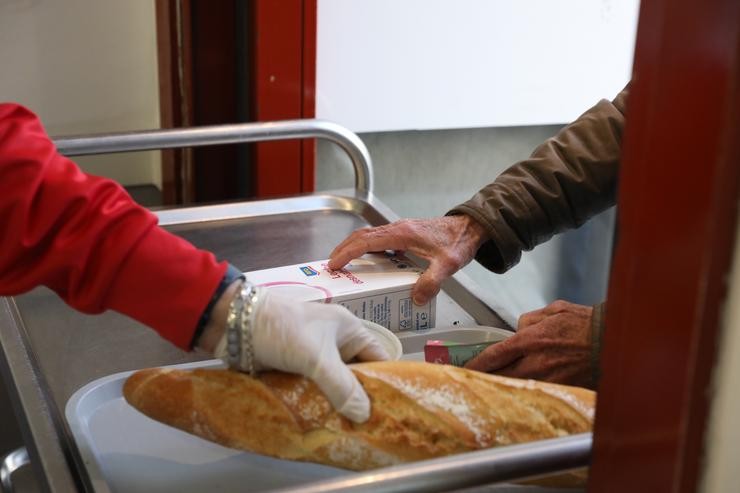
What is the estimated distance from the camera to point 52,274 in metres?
0.82

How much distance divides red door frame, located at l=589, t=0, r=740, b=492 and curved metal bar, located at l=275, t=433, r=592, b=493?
0.17 ft

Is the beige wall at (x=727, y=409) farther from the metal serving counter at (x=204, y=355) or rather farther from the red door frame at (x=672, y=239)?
the metal serving counter at (x=204, y=355)

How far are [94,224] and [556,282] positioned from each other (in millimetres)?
1965

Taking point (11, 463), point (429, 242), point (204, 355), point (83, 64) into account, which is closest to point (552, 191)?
point (429, 242)

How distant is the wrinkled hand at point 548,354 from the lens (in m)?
1.06

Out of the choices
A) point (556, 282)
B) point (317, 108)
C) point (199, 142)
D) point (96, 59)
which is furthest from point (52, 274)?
point (556, 282)

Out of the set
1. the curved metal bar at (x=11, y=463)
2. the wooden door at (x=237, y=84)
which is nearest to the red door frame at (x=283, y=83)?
the wooden door at (x=237, y=84)

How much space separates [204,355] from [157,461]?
0.81 feet

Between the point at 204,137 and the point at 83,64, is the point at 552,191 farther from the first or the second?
the point at 83,64

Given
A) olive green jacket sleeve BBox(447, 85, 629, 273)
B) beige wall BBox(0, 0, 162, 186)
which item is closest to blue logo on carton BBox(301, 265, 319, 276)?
olive green jacket sleeve BBox(447, 85, 629, 273)

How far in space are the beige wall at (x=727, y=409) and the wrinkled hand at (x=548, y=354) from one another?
489 millimetres

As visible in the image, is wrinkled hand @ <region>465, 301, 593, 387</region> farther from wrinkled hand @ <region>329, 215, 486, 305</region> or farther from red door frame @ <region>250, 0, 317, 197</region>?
red door frame @ <region>250, 0, 317, 197</region>

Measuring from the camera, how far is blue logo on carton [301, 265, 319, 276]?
1.27m

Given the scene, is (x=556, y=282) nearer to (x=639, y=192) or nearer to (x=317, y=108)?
(x=317, y=108)
